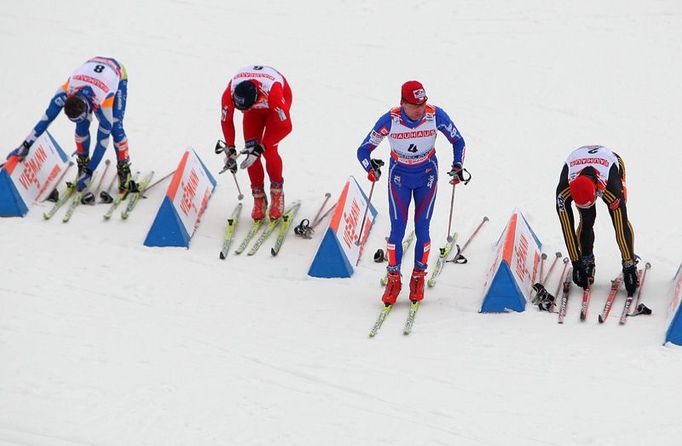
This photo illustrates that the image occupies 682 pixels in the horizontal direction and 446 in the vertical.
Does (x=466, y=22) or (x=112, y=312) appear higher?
(x=466, y=22)

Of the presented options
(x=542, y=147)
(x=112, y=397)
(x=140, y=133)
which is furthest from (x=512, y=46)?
(x=112, y=397)

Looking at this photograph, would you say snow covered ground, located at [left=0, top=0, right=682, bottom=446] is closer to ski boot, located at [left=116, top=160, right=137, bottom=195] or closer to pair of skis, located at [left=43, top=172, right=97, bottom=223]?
pair of skis, located at [left=43, top=172, right=97, bottom=223]

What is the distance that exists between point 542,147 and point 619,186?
3853 millimetres

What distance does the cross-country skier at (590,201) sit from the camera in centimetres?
884

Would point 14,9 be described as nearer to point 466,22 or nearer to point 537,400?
point 466,22

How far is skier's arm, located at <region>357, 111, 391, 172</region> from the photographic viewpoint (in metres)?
8.89

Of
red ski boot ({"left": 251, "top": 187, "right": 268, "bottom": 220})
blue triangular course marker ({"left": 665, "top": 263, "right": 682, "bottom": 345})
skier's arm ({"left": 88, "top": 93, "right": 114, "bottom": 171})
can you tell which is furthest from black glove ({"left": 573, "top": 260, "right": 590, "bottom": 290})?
skier's arm ({"left": 88, "top": 93, "right": 114, "bottom": 171})

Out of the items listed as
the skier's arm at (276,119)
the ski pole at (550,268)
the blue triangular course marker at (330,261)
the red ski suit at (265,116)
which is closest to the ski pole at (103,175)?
the red ski suit at (265,116)

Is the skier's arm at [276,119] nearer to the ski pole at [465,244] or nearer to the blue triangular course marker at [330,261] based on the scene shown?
the blue triangular course marker at [330,261]

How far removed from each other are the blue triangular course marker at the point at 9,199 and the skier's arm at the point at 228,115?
2.40m

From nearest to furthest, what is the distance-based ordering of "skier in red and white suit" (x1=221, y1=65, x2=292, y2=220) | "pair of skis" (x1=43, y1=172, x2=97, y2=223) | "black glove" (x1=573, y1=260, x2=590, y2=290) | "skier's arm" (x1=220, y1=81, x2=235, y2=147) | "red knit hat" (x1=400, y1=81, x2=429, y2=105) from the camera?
"red knit hat" (x1=400, y1=81, x2=429, y2=105), "black glove" (x1=573, y1=260, x2=590, y2=290), "skier in red and white suit" (x1=221, y1=65, x2=292, y2=220), "skier's arm" (x1=220, y1=81, x2=235, y2=147), "pair of skis" (x1=43, y1=172, x2=97, y2=223)

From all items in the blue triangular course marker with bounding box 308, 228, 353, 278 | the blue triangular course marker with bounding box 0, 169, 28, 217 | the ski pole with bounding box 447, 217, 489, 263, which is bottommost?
the blue triangular course marker with bounding box 0, 169, 28, 217

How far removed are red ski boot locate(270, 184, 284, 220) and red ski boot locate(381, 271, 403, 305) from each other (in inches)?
74.4

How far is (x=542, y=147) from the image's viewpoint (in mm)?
12773
